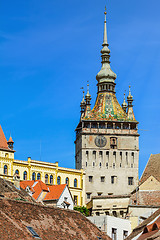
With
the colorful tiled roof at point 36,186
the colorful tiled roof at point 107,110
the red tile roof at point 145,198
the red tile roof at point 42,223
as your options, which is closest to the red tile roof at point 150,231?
the red tile roof at point 42,223

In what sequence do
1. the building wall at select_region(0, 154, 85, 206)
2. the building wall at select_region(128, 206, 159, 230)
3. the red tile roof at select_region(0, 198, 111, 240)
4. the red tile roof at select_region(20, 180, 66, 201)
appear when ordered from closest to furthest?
the red tile roof at select_region(0, 198, 111, 240)
the building wall at select_region(128, 206, 159, 230)
the red tile roof at select_region(20, 180, 66, 201)
the building wall at select_region(0, 154, 85, 206)

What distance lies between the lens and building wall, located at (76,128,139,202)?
5089 inches

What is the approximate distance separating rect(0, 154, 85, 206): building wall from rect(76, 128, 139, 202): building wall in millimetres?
2436

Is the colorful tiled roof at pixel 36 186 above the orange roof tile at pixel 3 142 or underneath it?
underneath

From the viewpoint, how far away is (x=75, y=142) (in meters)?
139

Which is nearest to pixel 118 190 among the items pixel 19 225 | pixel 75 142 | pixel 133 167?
pixel 133 167

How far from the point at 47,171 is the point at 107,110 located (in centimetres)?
2061

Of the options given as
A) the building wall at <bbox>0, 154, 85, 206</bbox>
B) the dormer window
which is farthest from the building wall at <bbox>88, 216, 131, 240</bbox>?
the dormer window

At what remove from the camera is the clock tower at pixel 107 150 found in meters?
129

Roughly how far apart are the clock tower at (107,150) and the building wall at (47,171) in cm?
190

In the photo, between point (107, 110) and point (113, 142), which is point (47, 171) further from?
point (107, 110)

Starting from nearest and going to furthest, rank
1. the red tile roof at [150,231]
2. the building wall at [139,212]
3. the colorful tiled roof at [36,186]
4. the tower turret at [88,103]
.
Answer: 1. the red tile roof at [150,231]
2. the building wall at [139,212]
3. the colorful tiled roof at [36,186]
4. the tower turret at [88,103]

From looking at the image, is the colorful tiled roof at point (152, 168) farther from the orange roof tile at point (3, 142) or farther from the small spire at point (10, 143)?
the orange roof tile at point (3, 142)

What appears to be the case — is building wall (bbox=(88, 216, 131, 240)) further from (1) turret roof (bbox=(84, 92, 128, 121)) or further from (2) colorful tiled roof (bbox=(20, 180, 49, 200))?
(1) turret roof (bbox=(84, 92, 128, 121))
